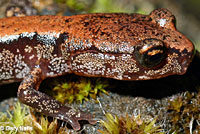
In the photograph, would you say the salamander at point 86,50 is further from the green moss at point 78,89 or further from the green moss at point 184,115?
the green moss at point 184,115

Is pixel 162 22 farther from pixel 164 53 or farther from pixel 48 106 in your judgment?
pixel 48 106

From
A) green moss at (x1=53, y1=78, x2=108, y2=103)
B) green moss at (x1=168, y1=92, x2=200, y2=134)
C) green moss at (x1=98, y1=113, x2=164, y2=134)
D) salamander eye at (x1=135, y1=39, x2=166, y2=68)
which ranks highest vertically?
salamander eye at (x1=135, y1=39, x2=166, y2=68)

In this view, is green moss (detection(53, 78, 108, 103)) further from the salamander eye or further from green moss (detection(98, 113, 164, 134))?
the salamander eye

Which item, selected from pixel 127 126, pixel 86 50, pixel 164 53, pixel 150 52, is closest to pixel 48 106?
pixel 86 50

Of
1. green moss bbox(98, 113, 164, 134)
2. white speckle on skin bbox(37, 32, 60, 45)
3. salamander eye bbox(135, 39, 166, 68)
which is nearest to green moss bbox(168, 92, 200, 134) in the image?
green moss bbox(98, 113, 164, 134)

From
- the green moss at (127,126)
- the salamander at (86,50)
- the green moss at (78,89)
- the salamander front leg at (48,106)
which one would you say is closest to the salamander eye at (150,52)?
the salamander at (86,50)

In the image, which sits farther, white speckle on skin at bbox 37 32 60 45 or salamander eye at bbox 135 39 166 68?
white speckle on skin at bbox 37 32 60 45
